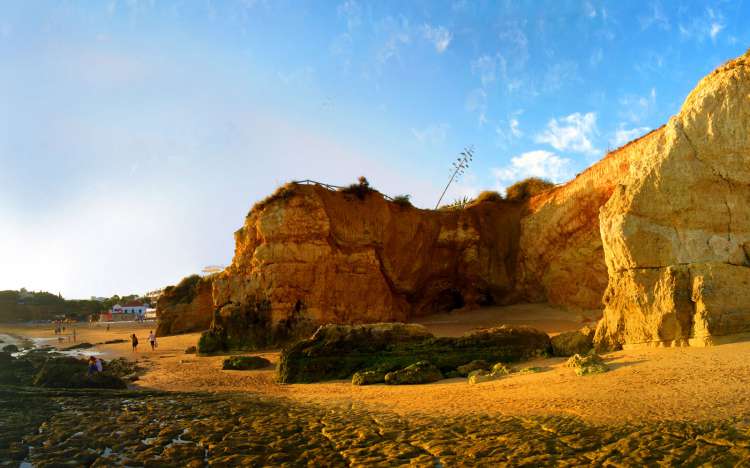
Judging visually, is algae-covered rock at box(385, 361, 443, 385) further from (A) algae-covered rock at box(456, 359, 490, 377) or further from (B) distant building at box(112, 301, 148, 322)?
(B) distant building at box(112, 301, 148, 322)

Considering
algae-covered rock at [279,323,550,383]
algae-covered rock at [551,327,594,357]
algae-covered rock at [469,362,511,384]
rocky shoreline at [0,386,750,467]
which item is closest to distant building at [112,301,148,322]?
algae-covered rock at [279,323,550,383]

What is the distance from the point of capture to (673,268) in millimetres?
9992

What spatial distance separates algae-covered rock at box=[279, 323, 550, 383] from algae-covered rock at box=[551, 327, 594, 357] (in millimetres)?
434

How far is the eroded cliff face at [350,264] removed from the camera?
830 inches

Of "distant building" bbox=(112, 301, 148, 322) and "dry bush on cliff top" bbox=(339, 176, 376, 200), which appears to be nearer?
"dry bush on cliff top" bbox=(339, 176, 376, 200)

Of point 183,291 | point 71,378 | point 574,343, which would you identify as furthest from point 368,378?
point 183,291

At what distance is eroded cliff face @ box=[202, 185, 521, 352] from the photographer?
69.2 ft

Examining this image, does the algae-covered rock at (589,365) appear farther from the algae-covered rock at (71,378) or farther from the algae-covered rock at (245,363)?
the algae-covered rock at (71,378)

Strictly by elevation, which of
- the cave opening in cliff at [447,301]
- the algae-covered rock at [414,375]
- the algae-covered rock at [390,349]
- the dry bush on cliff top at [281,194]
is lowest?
the algae-covered rock at [414,375]

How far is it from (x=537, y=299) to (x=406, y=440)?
1972cm

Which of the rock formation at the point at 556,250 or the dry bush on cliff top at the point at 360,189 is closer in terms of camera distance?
the rock formation at the point at 556,250

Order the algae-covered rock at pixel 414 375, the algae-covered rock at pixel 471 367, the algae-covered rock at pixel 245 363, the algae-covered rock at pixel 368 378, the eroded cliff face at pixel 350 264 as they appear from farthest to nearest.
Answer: the eroded cliff face at pixel 350 264
the algae-covered rock at pixel 245 363
the algae-covered rock at pixel 368 378
the algae-covered rock at pixel 471 367
the algae-covered rock at pixel 414 375

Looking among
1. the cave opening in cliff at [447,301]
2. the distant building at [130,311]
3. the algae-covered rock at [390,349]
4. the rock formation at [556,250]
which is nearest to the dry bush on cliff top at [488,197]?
the rock formation at [556,250]

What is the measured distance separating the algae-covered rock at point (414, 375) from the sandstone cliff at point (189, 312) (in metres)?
24.0
